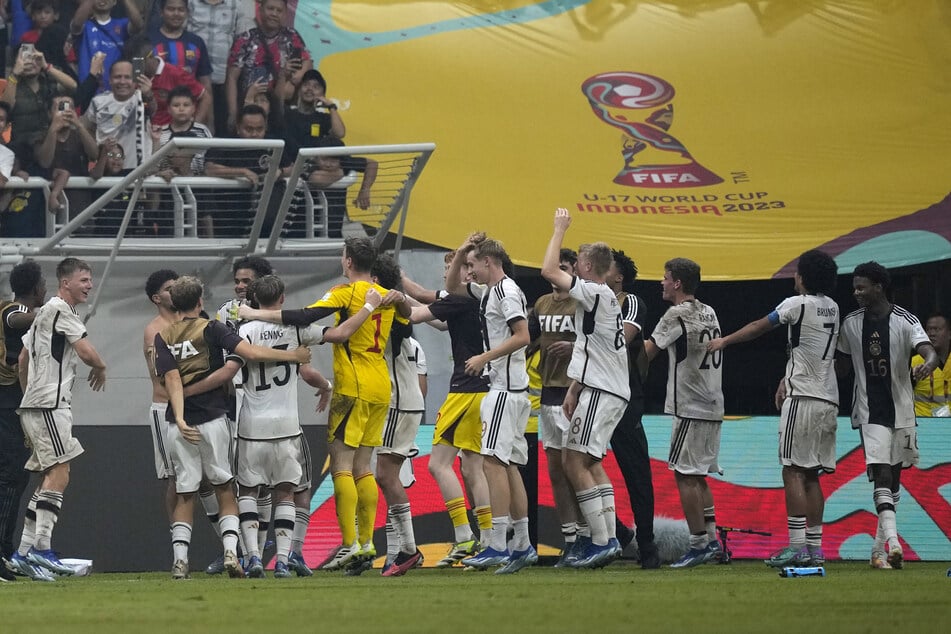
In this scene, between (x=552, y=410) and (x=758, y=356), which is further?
(x=758, y=356)

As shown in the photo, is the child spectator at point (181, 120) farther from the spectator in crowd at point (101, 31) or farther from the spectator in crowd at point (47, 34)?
the spectator in crowd at point (47, 34)

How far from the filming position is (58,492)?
9.62 m

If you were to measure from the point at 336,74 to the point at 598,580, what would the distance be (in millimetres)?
8925

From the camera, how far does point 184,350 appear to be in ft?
30.0

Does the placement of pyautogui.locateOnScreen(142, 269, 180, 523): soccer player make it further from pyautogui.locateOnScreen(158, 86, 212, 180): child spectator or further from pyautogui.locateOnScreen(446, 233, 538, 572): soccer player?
pyautogui.locateOnScreen(158, 86, 212, 180): child spectator

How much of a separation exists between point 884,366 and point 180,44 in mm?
8543

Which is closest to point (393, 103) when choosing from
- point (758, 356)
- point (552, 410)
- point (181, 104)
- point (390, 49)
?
point (390, 49)

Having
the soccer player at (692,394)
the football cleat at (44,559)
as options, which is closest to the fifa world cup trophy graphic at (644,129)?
the soccer player at (692,394)

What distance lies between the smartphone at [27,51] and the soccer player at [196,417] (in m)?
5.85

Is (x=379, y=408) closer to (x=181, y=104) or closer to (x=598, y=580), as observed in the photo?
(x=598, y=580)

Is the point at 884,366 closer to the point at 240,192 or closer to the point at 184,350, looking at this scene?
the point at 184,350

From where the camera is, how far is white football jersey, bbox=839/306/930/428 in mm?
10008

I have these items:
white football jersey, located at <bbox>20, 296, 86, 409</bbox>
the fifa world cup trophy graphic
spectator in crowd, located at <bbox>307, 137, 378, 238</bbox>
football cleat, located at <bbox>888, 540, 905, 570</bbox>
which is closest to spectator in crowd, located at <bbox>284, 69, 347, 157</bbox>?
spectator in crowd, located at <bbox>307, 137, 378, 238</bbox>

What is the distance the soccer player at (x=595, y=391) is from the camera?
960 cm
